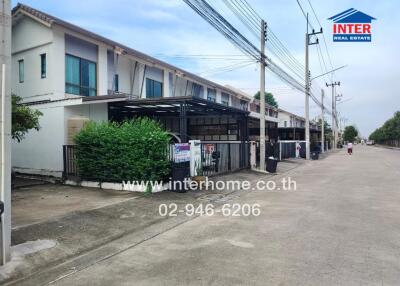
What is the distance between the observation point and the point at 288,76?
2512 cm

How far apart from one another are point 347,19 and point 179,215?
16834 millimetres

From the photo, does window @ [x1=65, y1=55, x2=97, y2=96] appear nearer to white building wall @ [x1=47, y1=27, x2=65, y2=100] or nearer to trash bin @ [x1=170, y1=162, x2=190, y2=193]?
white building wall @ [x1=47, y1=27, x2=65, y2=100]

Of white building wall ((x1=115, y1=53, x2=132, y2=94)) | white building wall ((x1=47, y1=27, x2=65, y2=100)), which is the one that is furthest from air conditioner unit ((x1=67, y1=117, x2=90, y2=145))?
white building wall ((x1=115, y1=53, x2=132, y2=94))

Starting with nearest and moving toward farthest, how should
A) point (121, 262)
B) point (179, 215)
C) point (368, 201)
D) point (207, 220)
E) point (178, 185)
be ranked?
point (121, 262) < point (207, 220) < point (179, 215) < point (368, 201) < point (178, 185)

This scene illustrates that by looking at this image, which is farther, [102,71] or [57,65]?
[102,71]

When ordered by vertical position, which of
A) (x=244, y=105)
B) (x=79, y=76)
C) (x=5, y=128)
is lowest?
(x=5, y=128)

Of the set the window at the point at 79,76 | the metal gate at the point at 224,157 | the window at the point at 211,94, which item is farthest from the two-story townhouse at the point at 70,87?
the window at the point at 211,94

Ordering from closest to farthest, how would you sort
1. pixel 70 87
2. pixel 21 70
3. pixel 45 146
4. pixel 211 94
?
pixel 45 146, pixel 70 87, pixel 21 70, pixel 211 94

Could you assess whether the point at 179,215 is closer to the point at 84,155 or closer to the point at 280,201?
the point at 280,201

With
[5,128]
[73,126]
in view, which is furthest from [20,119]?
[5,128]

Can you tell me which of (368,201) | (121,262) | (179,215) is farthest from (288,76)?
(121,262)

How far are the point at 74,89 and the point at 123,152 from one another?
297 inches

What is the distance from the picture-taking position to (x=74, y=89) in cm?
1886

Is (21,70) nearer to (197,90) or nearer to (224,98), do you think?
(197,90)
